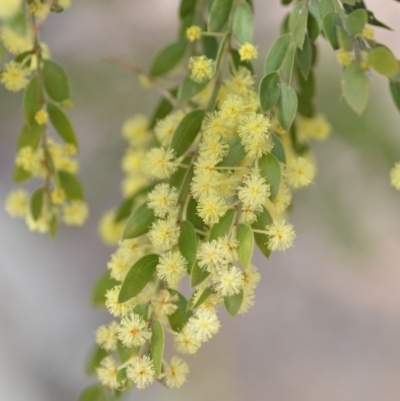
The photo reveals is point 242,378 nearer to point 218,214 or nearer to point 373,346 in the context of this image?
point 373,346

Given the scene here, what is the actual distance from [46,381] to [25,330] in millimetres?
102

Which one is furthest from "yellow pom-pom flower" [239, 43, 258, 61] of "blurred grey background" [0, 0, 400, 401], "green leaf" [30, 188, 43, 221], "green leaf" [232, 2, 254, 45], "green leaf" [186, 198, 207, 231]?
"blurred grey background" [0, 0, 400, 401]

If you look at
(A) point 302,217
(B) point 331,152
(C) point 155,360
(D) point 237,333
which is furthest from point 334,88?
(C) point 155,360

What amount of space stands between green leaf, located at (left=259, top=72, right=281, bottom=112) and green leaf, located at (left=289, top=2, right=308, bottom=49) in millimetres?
30

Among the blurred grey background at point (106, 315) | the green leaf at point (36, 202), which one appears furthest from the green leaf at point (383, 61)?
the blurred grey background at point (106, 315)

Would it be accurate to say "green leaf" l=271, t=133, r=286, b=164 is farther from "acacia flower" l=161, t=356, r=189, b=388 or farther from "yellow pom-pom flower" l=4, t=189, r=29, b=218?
"yellow pom-pom flower" l=4, t=189, r=29, b=218

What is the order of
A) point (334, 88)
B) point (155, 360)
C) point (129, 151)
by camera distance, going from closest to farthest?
point (155, 360) → point (129, 151) → point (334, 88)

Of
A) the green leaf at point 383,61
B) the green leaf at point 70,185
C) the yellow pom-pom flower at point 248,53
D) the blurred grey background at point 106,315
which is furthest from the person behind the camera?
the blurred grey background at point 106,315

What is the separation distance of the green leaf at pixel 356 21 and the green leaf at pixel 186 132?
0.43 ft

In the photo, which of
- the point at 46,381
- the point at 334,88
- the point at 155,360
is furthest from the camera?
the point at 46,381

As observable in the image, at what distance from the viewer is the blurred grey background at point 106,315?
39.4 inches

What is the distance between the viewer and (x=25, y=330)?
104 centimetres

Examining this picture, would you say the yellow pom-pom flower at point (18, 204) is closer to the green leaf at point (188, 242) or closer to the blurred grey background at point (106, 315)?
the green leaf at point (188, 242)

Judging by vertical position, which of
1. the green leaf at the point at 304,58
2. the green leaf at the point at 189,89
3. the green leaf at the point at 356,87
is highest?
the green leaf at the point at 356,87
